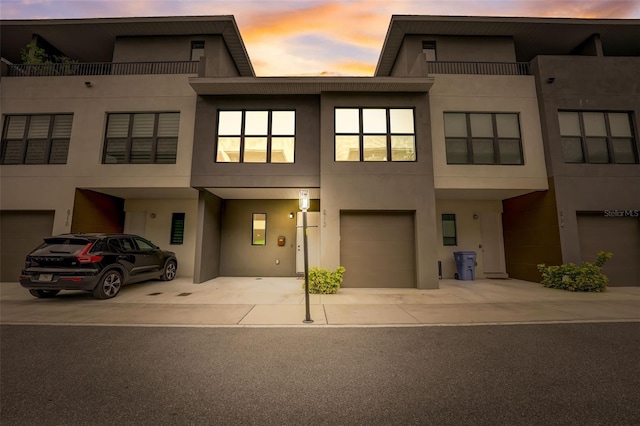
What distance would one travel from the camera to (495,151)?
9.66 meters

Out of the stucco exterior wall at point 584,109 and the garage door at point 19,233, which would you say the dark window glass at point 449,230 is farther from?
the garage door at point 19,233

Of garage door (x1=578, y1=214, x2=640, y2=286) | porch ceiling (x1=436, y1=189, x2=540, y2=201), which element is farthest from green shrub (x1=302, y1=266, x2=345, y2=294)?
garage door (x1=578, y1=214, x2=640, y2=286)

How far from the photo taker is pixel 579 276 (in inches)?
317

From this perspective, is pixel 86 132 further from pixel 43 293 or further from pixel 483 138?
pixel 483 138

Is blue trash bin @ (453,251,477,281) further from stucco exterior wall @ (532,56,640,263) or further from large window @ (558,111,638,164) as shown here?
large window @ (558,111,638,164)

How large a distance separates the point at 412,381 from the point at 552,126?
11253 mm

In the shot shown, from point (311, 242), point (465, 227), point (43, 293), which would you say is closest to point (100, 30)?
point (43, 293)

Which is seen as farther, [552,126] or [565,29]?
[565,29]

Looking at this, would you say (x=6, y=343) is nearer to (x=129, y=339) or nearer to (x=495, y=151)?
(x=129, y=339)

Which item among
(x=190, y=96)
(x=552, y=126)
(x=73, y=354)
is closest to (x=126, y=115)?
(x=190, y=96)

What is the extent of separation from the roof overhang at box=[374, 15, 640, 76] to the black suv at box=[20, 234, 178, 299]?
44.6 ft

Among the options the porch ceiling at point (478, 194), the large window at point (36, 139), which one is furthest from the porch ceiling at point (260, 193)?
the large window at point (36, 139)

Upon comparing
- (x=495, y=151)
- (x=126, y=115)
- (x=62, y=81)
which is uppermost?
(x=62, y=81)

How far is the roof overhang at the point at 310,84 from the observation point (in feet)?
29.2
